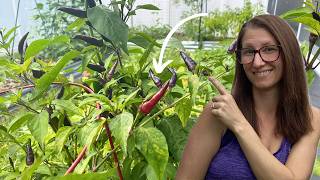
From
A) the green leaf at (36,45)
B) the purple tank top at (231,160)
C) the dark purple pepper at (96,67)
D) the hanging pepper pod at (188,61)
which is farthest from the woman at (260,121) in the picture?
the green leaf at (36,45)

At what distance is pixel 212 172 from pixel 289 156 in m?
0.18

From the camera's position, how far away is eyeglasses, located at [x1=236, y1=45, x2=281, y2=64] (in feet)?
2.85

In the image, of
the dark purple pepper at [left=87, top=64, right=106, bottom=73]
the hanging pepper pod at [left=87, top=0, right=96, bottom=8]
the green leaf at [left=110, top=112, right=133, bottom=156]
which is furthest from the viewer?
the dark purple pepper at [left=87, top=64, right=106, bottom=73]

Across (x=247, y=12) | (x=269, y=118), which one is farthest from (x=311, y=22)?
(x=247, y=12)

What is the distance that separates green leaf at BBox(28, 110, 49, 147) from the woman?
1.15ft

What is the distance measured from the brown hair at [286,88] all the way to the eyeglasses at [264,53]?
2 cm

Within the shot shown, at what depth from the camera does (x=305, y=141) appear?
0.92 m

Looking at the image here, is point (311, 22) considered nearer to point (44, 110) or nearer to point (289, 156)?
point (289, 156)

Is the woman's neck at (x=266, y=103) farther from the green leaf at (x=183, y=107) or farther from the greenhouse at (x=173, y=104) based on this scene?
the green leaf at (x=183, y=107)

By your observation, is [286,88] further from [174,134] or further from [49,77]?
[49,77]

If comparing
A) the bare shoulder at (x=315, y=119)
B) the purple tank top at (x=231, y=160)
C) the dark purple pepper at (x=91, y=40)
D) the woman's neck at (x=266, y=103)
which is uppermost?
the dark purple pepper at (x=91, y=40)

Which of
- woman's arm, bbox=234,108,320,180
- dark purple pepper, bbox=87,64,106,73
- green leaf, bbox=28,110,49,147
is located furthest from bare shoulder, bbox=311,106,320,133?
green leaf, bbox=28,110,49,147

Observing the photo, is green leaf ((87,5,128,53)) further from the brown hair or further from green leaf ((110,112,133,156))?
the brown hair

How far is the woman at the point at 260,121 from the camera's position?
2.72ft
